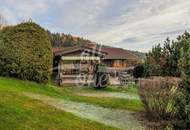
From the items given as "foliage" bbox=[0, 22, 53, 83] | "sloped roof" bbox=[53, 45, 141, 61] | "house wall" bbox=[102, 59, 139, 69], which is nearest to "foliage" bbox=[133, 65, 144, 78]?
"sloped roof" bbox=[53, 45, 141, 61]

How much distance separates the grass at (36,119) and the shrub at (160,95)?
273cm

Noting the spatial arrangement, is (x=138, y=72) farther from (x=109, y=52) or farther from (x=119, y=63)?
(x=109, y=52)

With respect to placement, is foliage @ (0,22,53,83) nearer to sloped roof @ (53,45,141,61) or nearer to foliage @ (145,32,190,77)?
sloped roof @ (53,45,141,61)

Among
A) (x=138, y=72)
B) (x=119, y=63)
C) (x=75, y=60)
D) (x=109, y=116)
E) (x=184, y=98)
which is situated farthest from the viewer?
(x=119, y=63)

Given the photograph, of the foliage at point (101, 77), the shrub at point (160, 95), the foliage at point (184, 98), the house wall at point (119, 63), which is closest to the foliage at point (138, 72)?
the foliage at point (101, 77)

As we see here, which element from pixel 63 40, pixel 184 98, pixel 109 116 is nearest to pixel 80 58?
pixel 109 116

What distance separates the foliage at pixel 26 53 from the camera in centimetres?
2269

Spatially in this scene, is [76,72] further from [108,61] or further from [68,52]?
[108,61]

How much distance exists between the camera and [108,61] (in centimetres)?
5291

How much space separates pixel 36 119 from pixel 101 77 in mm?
20106

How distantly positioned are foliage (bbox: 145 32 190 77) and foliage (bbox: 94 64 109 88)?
14.6 m

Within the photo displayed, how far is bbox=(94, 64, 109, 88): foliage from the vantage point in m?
29.6

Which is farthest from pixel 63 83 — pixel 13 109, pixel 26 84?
pixel 13 109

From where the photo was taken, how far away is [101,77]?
30.3m
